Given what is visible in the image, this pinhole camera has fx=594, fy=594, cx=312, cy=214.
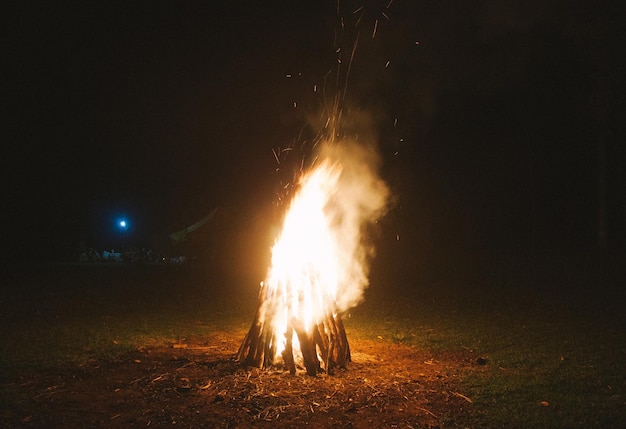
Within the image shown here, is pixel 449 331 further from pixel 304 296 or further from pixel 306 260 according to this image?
pixel 304 296

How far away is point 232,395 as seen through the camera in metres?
5.86

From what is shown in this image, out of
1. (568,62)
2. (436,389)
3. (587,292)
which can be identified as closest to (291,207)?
(436,389)

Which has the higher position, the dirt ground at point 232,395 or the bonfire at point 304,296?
the bonfire at point 304,296

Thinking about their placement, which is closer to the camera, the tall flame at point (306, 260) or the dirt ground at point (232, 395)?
the dirt ground at point (232, 395)

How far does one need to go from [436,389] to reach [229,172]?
41.0m

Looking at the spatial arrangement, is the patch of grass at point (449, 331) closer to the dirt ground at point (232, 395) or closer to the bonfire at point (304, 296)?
the dirt ground at point (232, 395)

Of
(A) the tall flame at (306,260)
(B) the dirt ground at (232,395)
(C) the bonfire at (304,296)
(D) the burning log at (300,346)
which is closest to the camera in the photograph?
(B) the dirt ground at (232,395)

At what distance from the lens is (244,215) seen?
1173 inches

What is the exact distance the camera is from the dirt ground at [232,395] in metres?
5.25

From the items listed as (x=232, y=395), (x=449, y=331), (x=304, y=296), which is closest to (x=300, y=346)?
(x=304, y=296)

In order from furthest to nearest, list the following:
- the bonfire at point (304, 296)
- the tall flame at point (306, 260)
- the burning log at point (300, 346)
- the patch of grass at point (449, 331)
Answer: the tall flame at point (306, 260) < the bonfire at point (304, 296) < the burning log at point (300, 346) < the patch of grass at point (449, 331)

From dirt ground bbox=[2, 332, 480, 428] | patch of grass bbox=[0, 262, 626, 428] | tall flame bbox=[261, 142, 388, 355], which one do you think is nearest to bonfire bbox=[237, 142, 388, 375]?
tall flame bbox=[261, 142, 388, 355]

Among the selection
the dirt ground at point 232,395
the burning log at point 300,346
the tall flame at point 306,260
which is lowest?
the dirt ground at point 232,395

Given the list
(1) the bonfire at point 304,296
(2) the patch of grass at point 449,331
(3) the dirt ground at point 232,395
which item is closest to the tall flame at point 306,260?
(1) the bonfire at point 304,296
